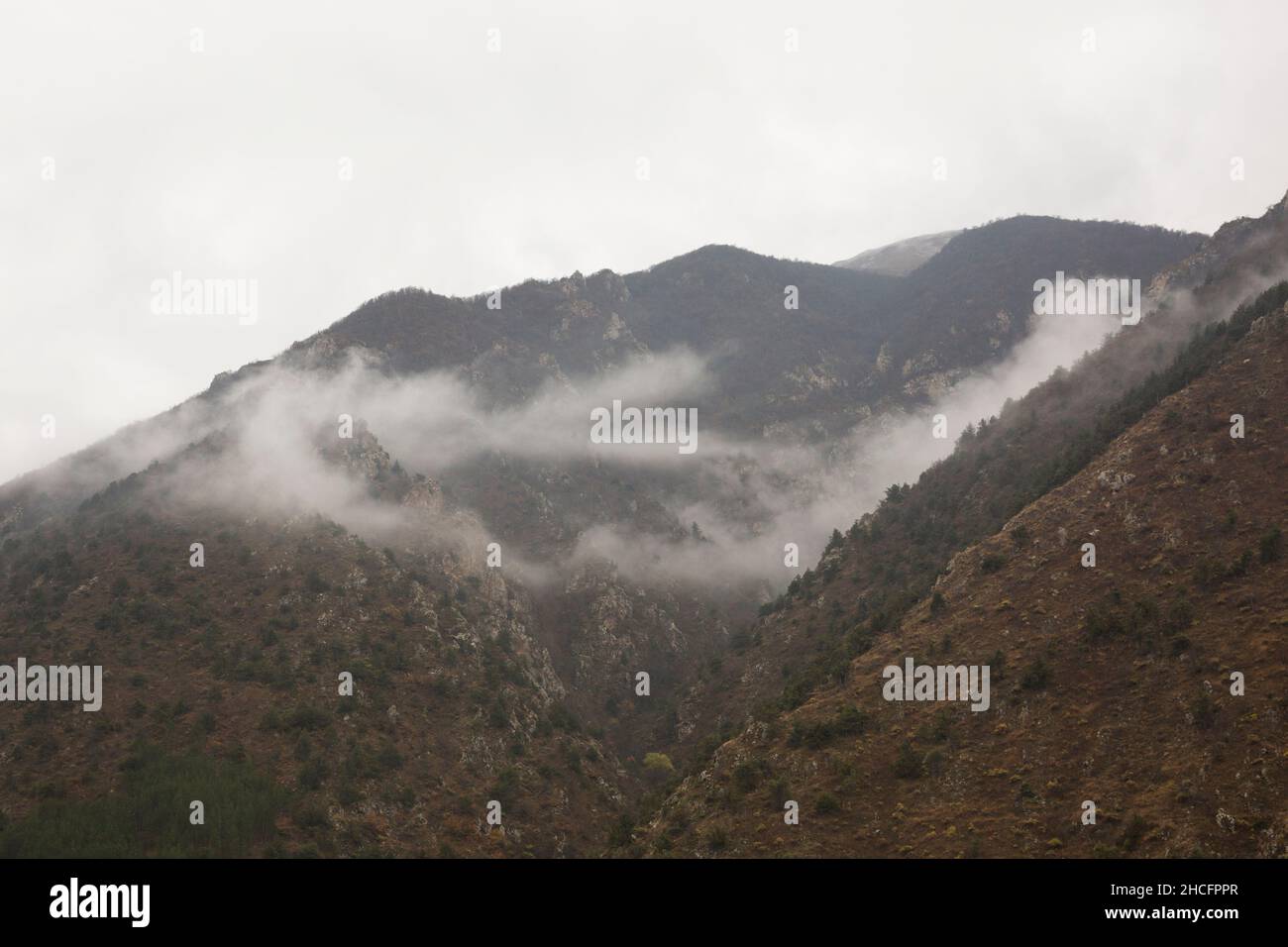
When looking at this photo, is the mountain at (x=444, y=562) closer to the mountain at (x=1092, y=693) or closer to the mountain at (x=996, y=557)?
the mountain at (x=996, y=557)

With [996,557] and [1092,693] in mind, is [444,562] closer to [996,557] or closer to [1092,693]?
[996,557]

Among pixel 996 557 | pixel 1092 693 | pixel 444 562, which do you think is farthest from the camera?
pixel 444 562

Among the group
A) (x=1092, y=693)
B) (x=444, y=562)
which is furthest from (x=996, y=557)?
(x=444, y=562)

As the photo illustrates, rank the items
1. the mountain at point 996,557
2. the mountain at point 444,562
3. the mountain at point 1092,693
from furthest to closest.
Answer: the mountain at point 444,562 → the mountain at point 996,557 → the mountain at point 1092,693

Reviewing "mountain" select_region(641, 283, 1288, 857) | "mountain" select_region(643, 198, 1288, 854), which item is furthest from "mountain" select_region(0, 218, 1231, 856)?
"mountain" select_region(641, 283, 1288, 857)

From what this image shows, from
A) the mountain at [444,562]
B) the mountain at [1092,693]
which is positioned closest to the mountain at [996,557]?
the mountain at [1092,693]

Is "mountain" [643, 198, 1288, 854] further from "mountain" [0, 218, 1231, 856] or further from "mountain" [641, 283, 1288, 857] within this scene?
"mountain" [0, 218, 1231, 856]

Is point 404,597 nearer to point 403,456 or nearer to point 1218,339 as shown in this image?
point 403,456
